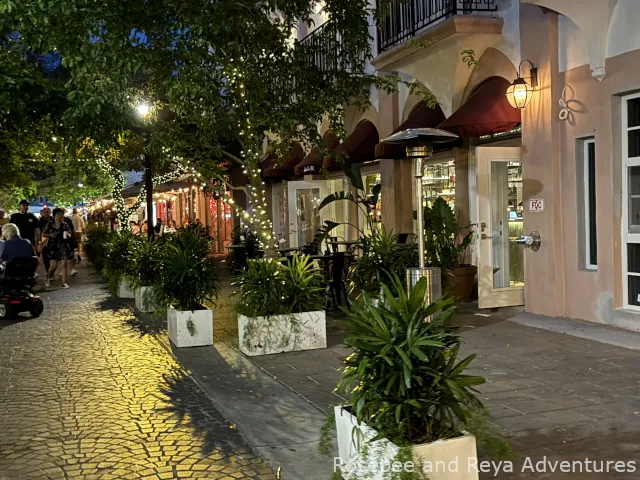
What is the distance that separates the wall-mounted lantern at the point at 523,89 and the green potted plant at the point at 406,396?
710cm

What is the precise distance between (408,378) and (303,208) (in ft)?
45.9

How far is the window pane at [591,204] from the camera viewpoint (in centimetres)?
990

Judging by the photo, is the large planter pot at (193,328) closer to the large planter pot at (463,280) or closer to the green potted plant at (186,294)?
the green potted plant at (186,294)

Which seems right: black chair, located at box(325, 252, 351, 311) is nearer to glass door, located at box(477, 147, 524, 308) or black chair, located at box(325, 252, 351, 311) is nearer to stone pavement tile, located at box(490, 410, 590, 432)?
glass door, located at box(477, 147, 524, 308)

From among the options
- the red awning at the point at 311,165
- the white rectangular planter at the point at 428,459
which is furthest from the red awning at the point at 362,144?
the white rectangular planter at the point at 428,459

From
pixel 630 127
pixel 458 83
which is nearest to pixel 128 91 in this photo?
pixel 458 83

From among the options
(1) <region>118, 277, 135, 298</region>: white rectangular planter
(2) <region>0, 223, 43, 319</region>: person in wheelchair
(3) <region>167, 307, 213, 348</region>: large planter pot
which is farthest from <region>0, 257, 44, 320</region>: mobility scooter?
(3) <region>167, 307, 213, 348</region>: large planter pot

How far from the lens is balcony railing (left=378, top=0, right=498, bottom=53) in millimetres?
11312

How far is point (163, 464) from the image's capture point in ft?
16.3

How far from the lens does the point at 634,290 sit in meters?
9.13

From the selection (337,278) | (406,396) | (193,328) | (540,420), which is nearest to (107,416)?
(193,328)

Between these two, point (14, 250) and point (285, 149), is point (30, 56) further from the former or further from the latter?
point (285, 149)

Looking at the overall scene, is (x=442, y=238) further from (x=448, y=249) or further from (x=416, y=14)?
(x=416, y=14)

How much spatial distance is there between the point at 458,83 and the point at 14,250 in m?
8.42
